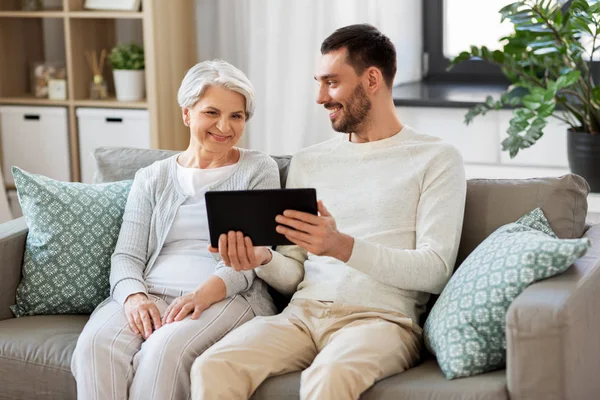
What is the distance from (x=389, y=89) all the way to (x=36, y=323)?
1065 millimetres

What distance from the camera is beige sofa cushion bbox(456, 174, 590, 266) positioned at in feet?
7.38

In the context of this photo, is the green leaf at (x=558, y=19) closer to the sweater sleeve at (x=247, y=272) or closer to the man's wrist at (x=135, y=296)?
the sweater sleeve at (x=247, y=272)

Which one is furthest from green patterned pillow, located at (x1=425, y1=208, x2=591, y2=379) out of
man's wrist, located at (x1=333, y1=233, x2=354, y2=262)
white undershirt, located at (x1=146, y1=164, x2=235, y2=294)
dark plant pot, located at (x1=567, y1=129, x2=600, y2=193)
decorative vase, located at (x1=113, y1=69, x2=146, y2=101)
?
decorative vase, located at (x1=113, y1=69, x2=146, y2=101)

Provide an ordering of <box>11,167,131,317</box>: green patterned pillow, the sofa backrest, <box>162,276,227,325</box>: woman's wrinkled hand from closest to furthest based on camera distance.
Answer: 1. <box>162,276,227,325</box>: woman's wrinkled hand
2. the sofa backrest
3. <box>11,167,131,317</box>: green patterned pillow

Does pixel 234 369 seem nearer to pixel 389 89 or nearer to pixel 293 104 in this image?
pixel 389 89

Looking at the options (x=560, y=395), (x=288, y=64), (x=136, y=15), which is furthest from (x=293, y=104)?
(x=560, y=395)

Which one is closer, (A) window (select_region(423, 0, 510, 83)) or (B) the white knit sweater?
(B) the white knit sweater

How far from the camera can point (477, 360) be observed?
1.89m

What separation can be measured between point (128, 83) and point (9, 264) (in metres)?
1.65

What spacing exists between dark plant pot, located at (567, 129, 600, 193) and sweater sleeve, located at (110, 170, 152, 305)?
1.43 m

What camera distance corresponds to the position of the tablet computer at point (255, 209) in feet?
6.38

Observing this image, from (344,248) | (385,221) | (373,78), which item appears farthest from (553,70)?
(344,248)

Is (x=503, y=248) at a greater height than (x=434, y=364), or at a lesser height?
greater

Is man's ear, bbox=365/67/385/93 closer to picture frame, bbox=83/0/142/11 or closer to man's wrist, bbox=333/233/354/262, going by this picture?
man's wrist, bbox=333/233/354/262
